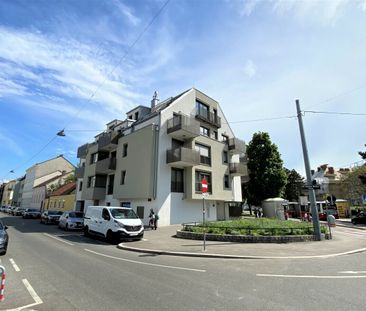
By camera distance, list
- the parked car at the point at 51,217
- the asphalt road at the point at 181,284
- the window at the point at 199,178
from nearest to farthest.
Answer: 1. the asphalt road at the point at 181,284
2. the window at the point at 199,178
3. the parked car at the point at 51,217

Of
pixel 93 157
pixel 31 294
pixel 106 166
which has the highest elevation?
pixel 93 157

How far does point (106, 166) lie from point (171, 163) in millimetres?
8966

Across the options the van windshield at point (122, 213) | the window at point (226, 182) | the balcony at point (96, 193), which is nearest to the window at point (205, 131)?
the window at point (226, 182)

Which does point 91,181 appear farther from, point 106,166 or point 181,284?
point 181,284

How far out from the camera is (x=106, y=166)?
2928 cm

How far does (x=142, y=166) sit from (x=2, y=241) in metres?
15.8

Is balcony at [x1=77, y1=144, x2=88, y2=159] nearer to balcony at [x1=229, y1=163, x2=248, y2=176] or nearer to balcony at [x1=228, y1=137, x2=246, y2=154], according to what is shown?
balcony at [x1=228, y1=137, x2=246, y2=154]

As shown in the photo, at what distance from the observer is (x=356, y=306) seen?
4664mm

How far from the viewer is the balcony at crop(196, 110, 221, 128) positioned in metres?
29.8

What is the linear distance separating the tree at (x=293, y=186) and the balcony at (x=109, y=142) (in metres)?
38.6

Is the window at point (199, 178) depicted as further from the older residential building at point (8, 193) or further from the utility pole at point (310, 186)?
the older residential building at point (8, 193)

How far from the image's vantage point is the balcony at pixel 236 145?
32.3 meters

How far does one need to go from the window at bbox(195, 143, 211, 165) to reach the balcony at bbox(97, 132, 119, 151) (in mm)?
9733

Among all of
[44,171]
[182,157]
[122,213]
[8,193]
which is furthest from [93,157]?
[8,193]
